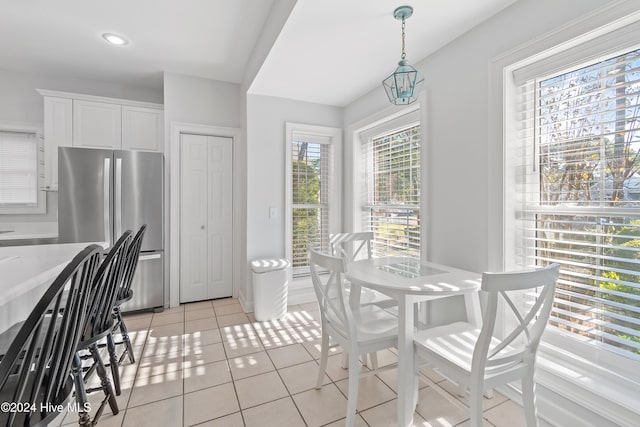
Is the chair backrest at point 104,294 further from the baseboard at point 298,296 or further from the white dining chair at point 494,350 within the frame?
the baseboard at point 298,296

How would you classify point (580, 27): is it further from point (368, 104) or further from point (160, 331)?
point (160, 331)

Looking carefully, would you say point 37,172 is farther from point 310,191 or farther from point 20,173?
point 310,191

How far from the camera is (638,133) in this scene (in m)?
1.34

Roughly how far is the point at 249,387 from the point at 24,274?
1393mm

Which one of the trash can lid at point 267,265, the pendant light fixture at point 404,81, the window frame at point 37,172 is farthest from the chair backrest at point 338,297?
the window frame at point 37,172

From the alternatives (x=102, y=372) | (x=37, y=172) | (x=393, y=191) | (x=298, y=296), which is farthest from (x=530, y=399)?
(x=37, y=172)

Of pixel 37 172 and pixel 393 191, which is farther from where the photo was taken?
pixel 37 172

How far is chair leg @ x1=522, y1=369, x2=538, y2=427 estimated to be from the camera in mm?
1316

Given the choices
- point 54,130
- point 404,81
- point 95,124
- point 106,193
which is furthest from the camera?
point 95,124

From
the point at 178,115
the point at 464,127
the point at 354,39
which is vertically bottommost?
the point at 464,127

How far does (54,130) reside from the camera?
3188mm

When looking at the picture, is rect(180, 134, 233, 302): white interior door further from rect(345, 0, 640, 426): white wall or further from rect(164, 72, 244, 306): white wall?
rect(345, 0, 640, 426): white wall

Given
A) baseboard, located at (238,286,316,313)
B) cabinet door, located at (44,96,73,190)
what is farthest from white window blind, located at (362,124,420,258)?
cabinet door, located at (44,96,73,190)

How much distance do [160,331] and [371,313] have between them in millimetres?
2105
